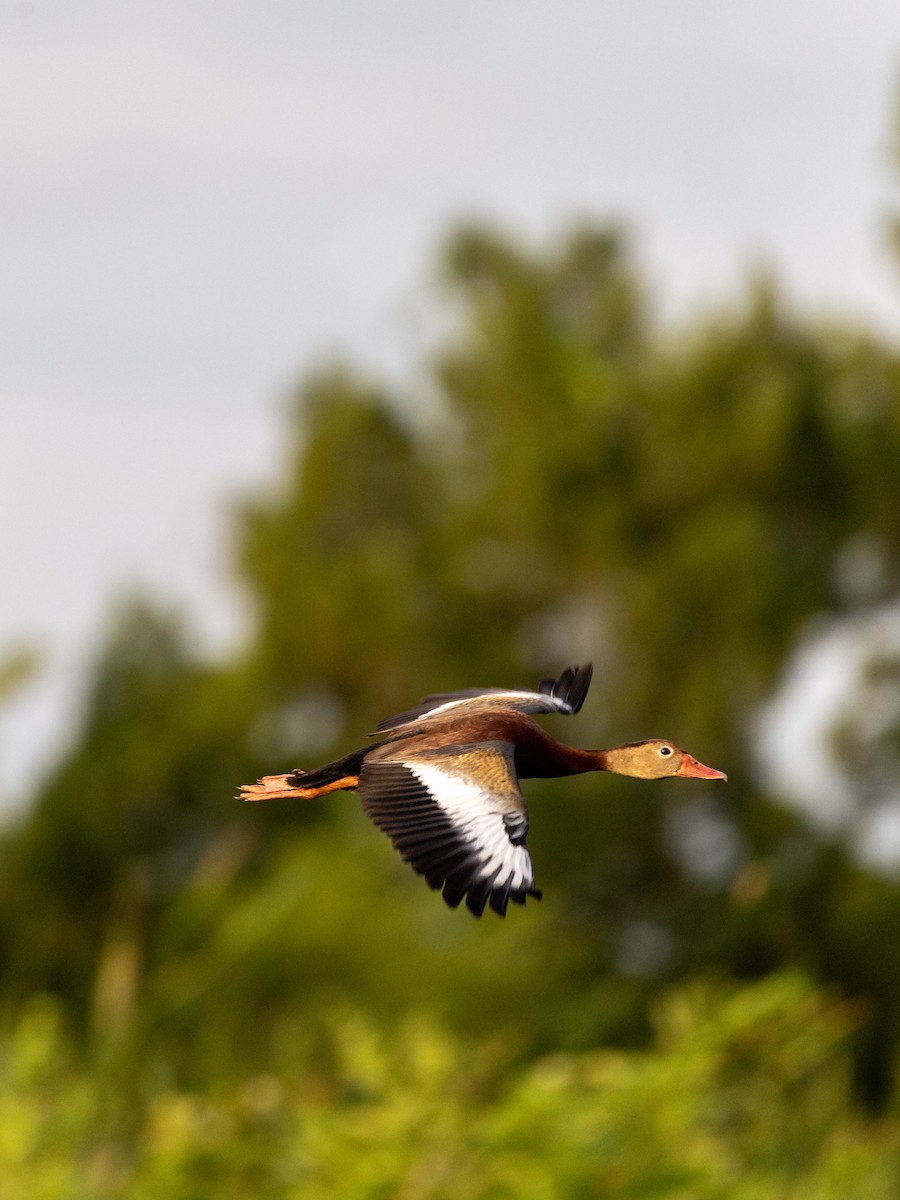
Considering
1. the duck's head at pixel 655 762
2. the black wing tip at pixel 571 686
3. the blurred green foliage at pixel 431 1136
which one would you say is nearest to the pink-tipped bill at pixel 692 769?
the duck's head at pixel 655 762

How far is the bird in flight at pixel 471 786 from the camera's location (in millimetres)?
3014

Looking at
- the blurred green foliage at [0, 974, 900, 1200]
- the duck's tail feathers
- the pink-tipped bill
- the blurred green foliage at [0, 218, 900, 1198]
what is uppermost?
the blurred green foliage at [0, 218, 900, 1198]

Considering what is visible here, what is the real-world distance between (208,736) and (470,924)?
6966 mm

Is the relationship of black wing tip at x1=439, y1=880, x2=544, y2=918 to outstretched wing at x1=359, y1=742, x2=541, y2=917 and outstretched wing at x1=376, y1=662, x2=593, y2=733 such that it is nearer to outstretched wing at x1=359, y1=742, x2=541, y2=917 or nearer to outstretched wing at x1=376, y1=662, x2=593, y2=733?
outstretched wing at x1=359, y1=742, x2=541, y2=917

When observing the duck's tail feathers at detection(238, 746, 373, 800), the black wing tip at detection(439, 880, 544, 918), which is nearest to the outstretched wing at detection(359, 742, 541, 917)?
the black wing tip at detection(439, 880, 544, 918)

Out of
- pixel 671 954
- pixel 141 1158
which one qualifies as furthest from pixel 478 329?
pixel 141 1158

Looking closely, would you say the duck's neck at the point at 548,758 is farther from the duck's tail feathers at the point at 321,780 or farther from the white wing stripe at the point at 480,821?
the duck's tail feathers at the point at 321,780

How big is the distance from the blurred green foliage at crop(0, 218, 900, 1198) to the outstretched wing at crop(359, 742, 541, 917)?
1741 cm

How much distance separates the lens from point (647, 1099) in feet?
36.9

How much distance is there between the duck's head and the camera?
2.94m

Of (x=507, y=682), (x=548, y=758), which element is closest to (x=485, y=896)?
(x=548, y=758)

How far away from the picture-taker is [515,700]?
11.8 ft

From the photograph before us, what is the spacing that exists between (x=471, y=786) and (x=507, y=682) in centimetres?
2713

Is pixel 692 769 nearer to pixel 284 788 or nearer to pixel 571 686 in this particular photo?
pixel 284 788
